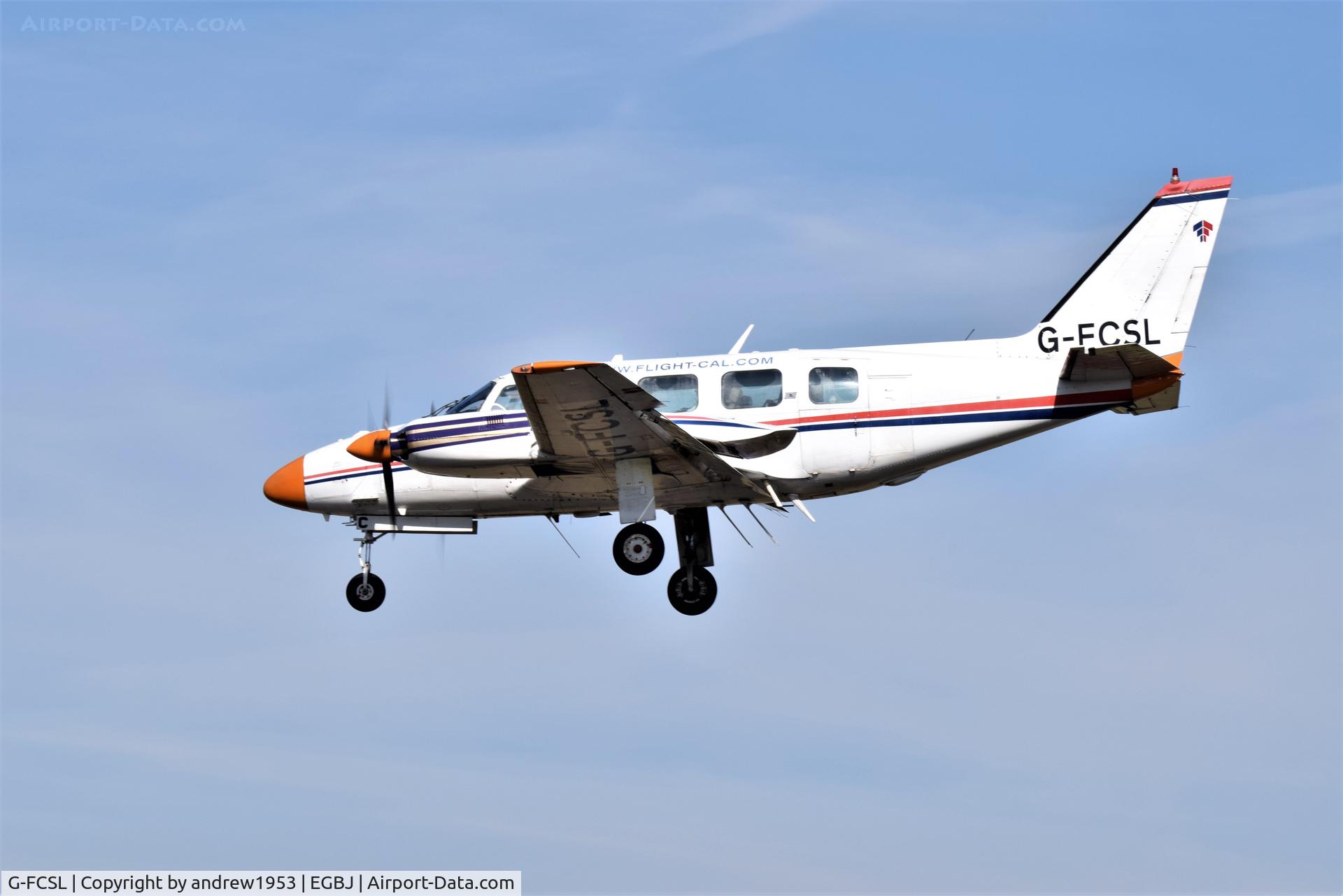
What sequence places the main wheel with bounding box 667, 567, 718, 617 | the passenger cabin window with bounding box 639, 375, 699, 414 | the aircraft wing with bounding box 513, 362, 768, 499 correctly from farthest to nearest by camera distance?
the main wheel with bounding box 667, 567, 718, 617
the passenger cabin window with bounding box 639, 375, 699, 414
the aircraft wing with bounding box 513, 362, 768, 499

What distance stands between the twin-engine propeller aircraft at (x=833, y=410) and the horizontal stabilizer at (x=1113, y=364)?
0.03 meters

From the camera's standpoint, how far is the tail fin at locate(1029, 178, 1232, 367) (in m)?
27.4

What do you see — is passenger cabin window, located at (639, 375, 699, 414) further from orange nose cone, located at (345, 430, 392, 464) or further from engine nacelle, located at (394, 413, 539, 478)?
orange nose cone, located at (345, 430, 392, 464)

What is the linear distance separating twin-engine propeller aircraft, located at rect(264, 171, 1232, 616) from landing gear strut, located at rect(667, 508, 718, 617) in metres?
0.05

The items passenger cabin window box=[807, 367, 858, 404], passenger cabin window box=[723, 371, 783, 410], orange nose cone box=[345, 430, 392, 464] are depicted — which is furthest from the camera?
orange nose cone box=[345, 430, 392, 464]

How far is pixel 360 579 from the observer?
2927 cm

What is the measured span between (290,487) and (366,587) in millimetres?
2247

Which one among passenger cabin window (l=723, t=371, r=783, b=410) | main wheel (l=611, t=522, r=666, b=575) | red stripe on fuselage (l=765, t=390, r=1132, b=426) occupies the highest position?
passenger cabin window (l=723, t=371, r=783, b=410)

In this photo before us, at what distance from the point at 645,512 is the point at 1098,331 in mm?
8099

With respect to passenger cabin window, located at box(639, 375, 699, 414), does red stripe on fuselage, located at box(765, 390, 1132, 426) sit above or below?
below

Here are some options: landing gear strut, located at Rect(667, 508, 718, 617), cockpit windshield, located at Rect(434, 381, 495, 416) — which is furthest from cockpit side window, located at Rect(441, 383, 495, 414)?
landing gear strut, located at Rect(667, 508, 718, 617)

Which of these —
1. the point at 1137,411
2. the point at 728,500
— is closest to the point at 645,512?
the point at 728,500

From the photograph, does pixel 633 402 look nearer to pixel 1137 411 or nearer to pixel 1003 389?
pixel 1003 389

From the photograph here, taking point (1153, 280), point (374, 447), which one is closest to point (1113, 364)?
point (1153, 280)
